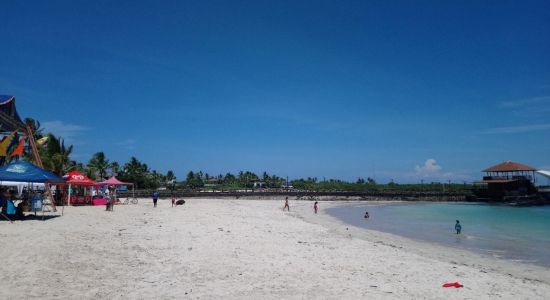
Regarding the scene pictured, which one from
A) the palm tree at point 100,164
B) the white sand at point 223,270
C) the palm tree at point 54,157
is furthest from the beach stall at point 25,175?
the palm tree at point 100,164

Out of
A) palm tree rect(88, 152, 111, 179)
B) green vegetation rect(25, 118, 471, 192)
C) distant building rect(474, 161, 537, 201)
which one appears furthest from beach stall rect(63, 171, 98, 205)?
distant building rect(474, 161, 537, 201)

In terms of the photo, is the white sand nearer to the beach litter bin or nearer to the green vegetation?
the beach litter bin

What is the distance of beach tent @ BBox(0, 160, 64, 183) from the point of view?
1510cm

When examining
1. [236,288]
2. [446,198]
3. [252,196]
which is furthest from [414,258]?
[446,198]

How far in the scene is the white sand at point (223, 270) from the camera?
6.78m

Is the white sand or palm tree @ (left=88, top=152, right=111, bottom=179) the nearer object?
the white sand

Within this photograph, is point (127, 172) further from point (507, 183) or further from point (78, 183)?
point (507, 183)

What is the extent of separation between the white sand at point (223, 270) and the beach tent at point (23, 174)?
2801 mm

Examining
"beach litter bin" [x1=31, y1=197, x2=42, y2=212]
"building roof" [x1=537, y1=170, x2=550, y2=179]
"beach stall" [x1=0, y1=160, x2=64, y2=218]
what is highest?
"building roof" [x1=537, y1=170, x2=550, y2=179]

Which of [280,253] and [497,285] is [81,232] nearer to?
[280,253]

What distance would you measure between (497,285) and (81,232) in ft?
38.2

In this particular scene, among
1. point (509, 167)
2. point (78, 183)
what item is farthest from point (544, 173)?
point (78, 183)

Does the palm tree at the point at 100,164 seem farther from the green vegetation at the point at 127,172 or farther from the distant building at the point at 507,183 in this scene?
the distant building at the point at 507,183

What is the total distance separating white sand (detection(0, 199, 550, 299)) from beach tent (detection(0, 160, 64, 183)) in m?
2.80
